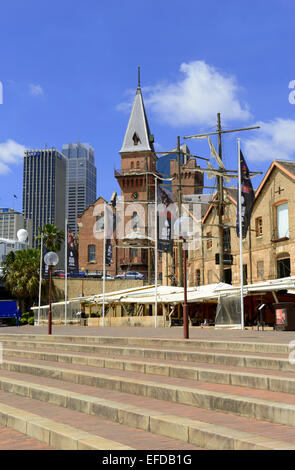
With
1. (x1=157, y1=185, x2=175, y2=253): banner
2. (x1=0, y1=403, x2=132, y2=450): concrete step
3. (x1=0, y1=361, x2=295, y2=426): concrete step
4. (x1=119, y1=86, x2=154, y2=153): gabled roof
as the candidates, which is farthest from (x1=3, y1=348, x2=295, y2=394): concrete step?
(x1=119, y1=86, x2=154, y2=153): gabled roof

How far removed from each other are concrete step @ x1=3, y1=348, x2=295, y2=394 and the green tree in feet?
150

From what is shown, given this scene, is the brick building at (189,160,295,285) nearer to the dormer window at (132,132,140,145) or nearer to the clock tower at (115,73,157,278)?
the clock tower at (115,73,157,278)

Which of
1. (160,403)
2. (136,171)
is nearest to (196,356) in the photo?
(160,403)

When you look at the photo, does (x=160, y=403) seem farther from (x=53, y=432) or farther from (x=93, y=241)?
(x=93, y=241)

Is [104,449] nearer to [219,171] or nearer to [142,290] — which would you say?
[142,290]

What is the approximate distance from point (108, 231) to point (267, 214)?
12138mm

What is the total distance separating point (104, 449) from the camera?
538 centimetres

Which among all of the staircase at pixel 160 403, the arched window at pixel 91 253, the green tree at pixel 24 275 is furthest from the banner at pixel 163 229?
→ the arched window at pixel 91 253

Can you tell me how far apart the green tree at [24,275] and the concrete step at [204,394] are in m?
49.2

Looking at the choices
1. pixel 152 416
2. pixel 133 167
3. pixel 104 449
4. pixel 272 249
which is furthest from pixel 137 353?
pixel 133 167

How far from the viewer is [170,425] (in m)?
6.23

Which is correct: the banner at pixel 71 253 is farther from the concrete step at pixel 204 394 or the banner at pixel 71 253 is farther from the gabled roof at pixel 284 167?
the concrete step at pixel 204 394

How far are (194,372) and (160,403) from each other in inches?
58.8

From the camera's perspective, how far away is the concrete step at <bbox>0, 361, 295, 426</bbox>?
6.39 meters
